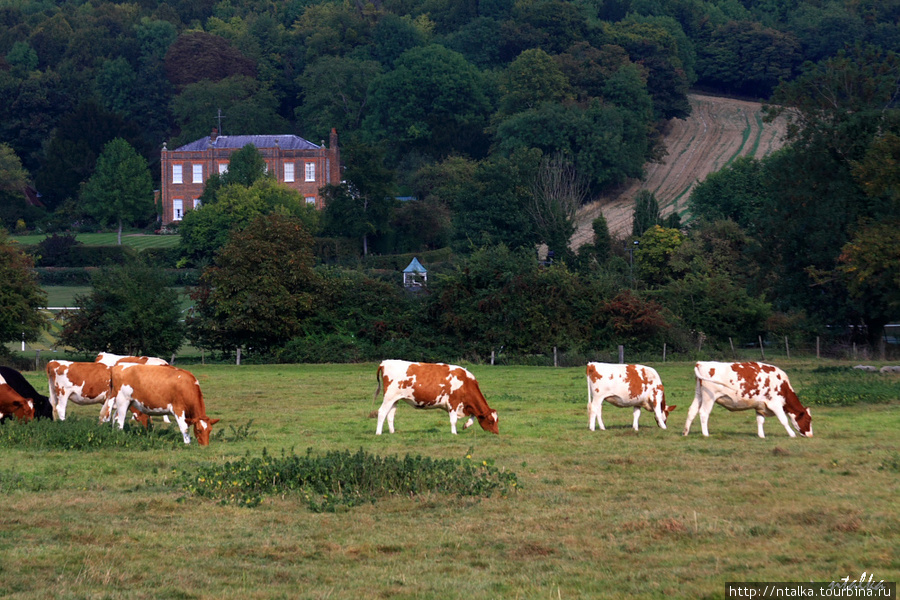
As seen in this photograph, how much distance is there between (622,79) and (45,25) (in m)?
90.7

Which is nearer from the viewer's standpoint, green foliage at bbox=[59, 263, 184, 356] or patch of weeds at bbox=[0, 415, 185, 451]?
patch of weeds at bbox=[0, 415, 185, 451]

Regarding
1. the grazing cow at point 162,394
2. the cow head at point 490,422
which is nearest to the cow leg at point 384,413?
the cow head at point 490,422

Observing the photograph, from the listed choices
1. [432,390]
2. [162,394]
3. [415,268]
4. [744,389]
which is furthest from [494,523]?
[415,268]

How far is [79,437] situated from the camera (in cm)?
1891

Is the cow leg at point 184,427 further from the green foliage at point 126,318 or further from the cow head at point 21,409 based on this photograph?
the green foliage at point 126,318

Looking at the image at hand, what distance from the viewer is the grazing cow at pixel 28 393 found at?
21.7m

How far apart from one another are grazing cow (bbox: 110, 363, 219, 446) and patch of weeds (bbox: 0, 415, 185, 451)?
1.34ft

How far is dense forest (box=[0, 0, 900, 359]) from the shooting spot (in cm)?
4834

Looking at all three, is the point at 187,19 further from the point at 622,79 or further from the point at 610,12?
the point at 622,79

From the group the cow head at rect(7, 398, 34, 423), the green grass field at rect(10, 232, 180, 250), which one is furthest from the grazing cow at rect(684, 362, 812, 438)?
the green grass field at rect(10, 232, 180, 250)

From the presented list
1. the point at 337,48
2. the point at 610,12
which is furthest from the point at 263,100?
the point at 610,12

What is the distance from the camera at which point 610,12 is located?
179m

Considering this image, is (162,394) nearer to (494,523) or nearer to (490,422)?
(490,422)

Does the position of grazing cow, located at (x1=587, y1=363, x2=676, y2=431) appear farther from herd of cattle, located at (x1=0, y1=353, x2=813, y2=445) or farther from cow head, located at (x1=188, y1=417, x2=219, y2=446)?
cow head, located at (x1=188, y1=417, x2=219, y2=446)
